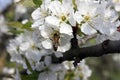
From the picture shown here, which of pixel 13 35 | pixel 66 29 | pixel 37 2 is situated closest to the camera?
pixel 66 29

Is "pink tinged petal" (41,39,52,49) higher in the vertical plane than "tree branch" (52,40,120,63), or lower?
higher

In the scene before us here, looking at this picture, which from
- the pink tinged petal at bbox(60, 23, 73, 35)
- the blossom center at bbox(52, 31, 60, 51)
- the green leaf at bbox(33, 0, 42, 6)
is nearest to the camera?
the pink tinged petal at bbox(60, 23, 73, 35)

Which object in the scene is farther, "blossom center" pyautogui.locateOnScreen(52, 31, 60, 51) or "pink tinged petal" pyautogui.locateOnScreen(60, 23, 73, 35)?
"blossom center" pyautogui.locateOnScreen(52, 31, 60, 51)

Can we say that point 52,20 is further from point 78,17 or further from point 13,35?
point 13,35

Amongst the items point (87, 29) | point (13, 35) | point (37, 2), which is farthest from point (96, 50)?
point (13, 35)

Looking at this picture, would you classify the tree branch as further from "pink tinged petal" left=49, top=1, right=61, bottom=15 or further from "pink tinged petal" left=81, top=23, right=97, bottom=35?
"pink tinged petal" left=49, top=1, right=61, bottom=15

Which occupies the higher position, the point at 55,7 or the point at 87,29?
the point at 55,7

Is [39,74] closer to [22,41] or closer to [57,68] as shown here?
[57,68]

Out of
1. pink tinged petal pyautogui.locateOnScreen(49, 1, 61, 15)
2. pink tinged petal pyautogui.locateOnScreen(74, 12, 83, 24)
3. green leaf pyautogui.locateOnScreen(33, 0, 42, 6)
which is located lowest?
pink tinged petal pyautogui.locateOnScreen(74, 12, 83, 24)

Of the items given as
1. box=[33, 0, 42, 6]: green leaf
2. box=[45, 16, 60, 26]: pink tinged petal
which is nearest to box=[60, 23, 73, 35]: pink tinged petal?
box=[45, 16, 60, 26]: pink tinged petal

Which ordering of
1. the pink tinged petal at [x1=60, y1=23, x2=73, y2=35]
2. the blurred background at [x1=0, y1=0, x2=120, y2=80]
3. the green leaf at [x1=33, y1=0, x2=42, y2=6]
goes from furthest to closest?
the blurred background at [x1=0, y1=0, x2=120, y2=80] → the green leaf at [x1=33, y1=0, x2=42, y2=6] → the pink tinged petal at [x1=60, y1=23, x2=73, y2=35]

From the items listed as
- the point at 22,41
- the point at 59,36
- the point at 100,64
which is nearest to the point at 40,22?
the point at 59,36
